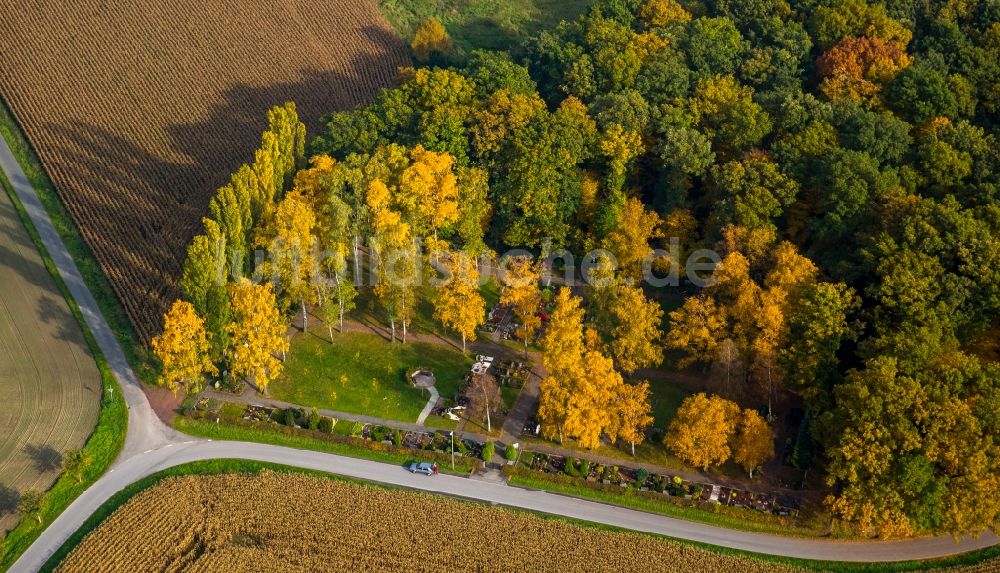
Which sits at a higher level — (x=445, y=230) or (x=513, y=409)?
(x=445, y=230)

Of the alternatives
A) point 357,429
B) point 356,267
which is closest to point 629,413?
point 357,429

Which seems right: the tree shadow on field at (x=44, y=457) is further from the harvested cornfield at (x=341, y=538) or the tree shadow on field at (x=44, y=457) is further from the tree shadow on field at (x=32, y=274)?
the tree shadow on field at (x=32, y=274)

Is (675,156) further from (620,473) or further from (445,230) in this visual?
(620,473)

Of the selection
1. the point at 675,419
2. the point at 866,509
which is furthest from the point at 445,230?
the point at 866,509

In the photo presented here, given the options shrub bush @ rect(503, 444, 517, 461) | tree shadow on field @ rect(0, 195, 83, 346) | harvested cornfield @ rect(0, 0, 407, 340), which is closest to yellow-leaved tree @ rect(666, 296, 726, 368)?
shrub bush @ rect(503, 444, 517, 461)

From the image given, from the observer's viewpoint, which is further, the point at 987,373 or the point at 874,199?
the point at 874,199
